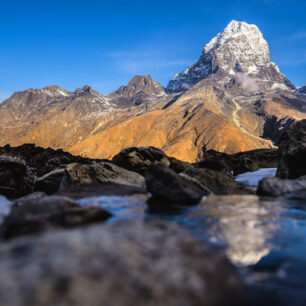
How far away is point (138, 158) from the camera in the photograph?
16938 mm

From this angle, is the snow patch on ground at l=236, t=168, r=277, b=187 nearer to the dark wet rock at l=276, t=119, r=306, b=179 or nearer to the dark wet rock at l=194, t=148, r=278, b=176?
the dark wet rock at l=276, t=119, r=306, b=179

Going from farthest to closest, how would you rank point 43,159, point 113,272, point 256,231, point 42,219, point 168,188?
point 43,159
point 168,188
point 256,231
point 42,219
point 113,272

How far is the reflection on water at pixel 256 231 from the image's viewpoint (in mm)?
3242

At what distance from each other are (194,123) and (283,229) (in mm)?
161268

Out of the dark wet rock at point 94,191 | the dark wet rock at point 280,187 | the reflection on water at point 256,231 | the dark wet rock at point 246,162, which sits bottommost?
the reflection on water at point 256,231

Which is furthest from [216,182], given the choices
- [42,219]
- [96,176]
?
[42,219]

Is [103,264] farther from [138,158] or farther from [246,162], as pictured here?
[246,162]

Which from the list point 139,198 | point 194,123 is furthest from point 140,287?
point 194,123

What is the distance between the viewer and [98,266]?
2.48 metres

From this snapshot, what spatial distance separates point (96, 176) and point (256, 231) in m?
7.74

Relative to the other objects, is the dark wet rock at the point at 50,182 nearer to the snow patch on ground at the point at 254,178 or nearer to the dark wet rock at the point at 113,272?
the dark wet rock at the point at 113,272

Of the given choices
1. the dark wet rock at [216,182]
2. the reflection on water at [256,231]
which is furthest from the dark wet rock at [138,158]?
the reflection on water at [256,231]

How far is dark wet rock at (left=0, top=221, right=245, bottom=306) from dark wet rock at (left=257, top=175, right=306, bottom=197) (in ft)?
20.6

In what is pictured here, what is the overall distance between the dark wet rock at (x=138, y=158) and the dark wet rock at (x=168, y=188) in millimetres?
8925
